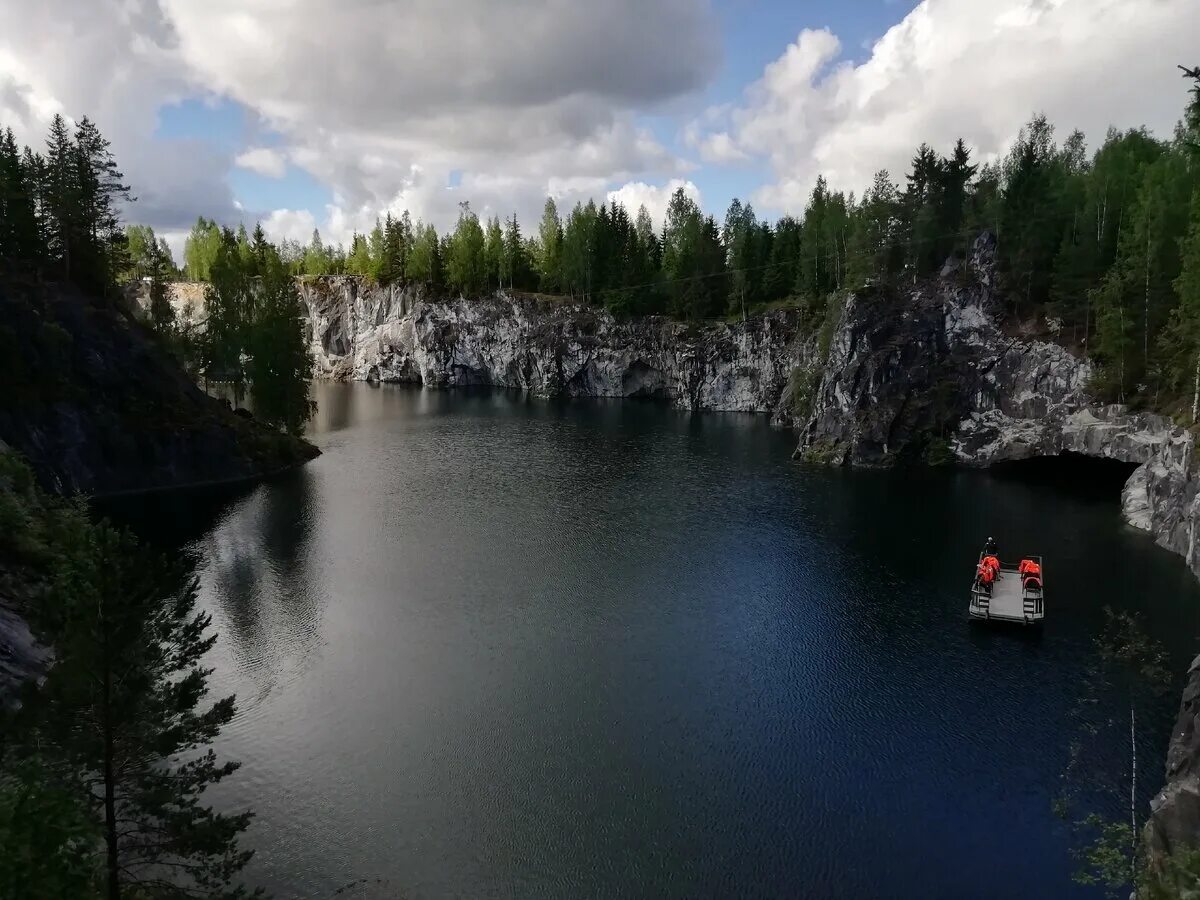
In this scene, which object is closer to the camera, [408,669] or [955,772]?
[955,772]

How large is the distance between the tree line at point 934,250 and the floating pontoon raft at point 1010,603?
20409 millimetres

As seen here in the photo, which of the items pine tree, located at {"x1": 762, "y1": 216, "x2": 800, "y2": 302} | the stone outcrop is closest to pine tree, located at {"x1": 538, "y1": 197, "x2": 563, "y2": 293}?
pine tree, located at {"x1": 762, "y1": 216, "x2": 800, "y2": 302}

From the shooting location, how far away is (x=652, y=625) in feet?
121

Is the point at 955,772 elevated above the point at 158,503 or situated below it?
below

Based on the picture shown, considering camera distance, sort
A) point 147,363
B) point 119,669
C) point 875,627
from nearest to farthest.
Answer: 1. point 119,669
2. point 875,627
3. point 147,363

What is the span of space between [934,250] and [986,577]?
180ft

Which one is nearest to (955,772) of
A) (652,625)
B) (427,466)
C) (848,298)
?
(652,625)

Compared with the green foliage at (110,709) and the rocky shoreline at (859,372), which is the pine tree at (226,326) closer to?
the rocky shoreline at (859,372)

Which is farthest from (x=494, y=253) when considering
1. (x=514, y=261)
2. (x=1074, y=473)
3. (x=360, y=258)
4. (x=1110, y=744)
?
(x=1110, y=744)

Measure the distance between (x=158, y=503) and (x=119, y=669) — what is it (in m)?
49.4

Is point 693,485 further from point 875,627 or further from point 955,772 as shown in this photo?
point 955,772

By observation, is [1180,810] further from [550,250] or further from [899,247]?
[550,250]

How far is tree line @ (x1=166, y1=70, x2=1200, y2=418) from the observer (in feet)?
182

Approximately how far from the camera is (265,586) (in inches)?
1656
